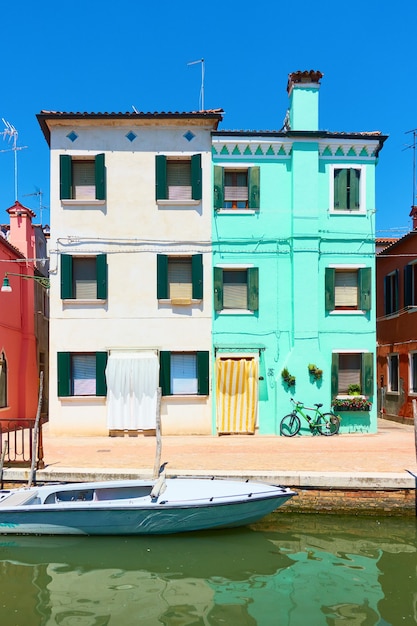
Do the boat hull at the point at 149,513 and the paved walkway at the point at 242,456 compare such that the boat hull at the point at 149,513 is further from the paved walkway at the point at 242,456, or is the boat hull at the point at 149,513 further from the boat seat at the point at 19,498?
the paved walkway at the point at 242,456

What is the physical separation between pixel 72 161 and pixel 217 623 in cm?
1425

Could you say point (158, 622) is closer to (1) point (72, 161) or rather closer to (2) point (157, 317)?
(2) point (157, 317)

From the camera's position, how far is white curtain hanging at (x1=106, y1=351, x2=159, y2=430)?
16125mm

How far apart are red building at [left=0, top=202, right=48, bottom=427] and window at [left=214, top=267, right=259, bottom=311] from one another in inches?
250

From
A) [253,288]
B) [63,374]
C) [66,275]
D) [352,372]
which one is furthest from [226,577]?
[66,275]

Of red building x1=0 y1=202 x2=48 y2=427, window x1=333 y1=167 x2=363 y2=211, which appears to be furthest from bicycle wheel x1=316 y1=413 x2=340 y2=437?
red building x1=0 y1=202 x2=48 y2=427

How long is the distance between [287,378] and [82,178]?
9286 mm

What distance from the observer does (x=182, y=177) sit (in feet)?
55.4

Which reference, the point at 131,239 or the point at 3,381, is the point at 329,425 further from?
the point at 3,381

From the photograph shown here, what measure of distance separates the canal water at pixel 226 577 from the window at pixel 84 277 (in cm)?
856

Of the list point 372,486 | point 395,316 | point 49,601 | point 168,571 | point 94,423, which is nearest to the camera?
point 49,601

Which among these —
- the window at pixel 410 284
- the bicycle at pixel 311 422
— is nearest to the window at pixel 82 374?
the bicycle at pixel 311 422

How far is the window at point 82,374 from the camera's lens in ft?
53.1

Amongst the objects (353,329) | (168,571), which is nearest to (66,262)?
(353,329)
